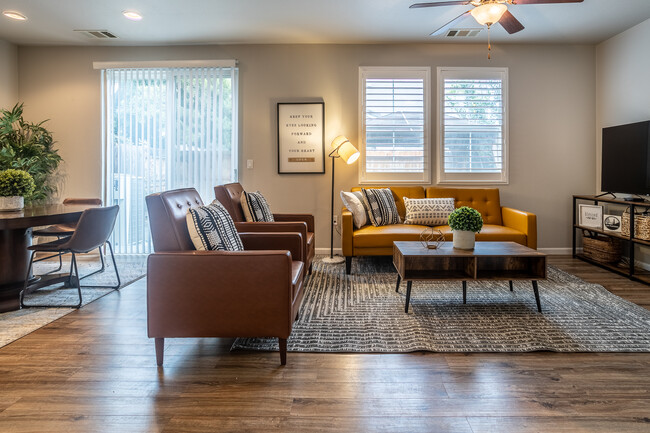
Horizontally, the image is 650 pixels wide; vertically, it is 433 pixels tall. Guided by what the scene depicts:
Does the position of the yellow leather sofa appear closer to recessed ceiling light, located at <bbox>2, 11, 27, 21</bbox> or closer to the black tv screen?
the black tv screen

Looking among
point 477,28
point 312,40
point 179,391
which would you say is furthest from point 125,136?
point 477,28

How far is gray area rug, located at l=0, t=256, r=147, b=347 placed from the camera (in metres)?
2.58

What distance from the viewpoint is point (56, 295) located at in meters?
3.29

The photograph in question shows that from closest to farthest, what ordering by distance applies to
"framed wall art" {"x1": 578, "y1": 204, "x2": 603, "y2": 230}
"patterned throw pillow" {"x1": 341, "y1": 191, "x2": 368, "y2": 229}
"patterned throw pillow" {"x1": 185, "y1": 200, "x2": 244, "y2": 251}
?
"patterned throw pillow" {"x1": 185, "y1": 200, "x2": 244, "y2": 251} → "patterned throw pillow" {"x1": 341, "y1": 191, "x2": 368, "y2": 229} → "framed wall art" {"x1": 578, "y1": 204, "x2": 603, "y2": 230}

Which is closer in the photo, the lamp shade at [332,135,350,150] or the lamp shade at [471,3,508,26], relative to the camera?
the lamp shade at [471,3,508,26]

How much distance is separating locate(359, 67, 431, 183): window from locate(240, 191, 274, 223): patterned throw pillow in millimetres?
1715

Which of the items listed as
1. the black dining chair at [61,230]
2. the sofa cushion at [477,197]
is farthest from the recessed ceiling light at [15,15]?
the sofa cushion at [477,197]

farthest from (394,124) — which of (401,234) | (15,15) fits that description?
(15,15)

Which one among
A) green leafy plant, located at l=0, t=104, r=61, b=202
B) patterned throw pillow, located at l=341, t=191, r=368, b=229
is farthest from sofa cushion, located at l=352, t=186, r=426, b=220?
green leafy plant, located at l=0, t=104, r=61, b=202

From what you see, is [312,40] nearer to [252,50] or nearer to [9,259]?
[252,50]

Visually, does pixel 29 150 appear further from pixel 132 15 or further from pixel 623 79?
pixel 623 79

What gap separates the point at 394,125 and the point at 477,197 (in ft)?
4.41

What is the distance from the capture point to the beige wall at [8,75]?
15.6ft

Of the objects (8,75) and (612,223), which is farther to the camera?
(8,75)
